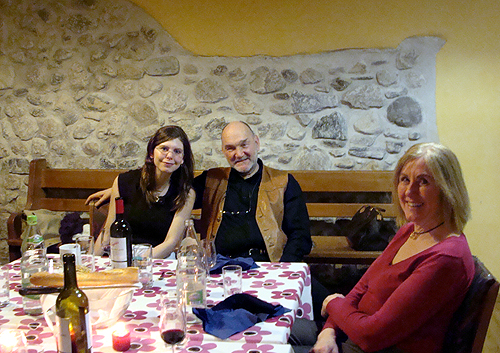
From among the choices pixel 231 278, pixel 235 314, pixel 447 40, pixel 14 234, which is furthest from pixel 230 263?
pixel 447 40

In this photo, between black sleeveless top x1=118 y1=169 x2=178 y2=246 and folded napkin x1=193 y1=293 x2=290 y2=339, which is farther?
black sleeveless top x1=118 y1=169 x2=178 y2=246

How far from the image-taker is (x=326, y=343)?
6.19ft

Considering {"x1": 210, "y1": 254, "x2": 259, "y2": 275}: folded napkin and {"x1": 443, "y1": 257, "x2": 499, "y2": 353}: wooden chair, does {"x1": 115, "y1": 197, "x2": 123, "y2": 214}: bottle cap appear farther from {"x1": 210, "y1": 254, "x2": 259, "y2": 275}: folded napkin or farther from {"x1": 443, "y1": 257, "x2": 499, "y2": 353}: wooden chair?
{"x1": 443, "y1": 257, "x2": 499, "y2": 353}: wooden chair

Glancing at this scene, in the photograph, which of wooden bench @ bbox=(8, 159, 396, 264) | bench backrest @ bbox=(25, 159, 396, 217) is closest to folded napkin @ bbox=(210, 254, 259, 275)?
wooden bench @ bbox=(8, 159, 396, 264)

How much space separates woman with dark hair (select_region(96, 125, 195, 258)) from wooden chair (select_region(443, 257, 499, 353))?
5.38ft

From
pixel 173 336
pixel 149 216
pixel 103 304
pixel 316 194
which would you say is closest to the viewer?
pixel 173 336

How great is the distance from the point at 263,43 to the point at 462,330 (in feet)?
9.58

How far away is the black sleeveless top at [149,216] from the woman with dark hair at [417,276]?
1229 mm

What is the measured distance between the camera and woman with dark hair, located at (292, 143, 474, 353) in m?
1.67

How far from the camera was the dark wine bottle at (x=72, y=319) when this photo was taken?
1.27 metres

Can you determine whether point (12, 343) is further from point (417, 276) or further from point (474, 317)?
point (474, 317)

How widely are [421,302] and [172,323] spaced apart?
0.81m

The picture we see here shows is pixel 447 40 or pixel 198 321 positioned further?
pixel 447 40

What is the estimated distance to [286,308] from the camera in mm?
1762
